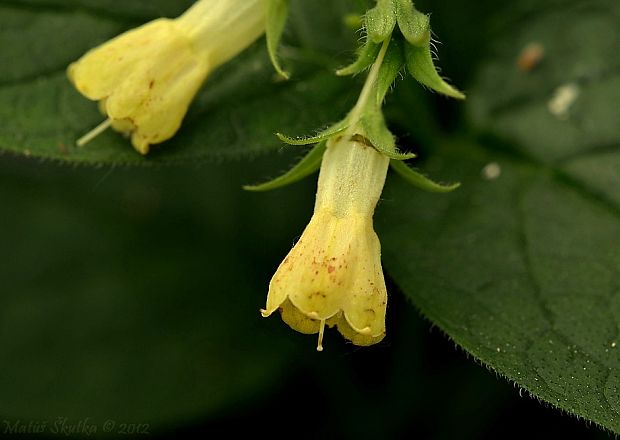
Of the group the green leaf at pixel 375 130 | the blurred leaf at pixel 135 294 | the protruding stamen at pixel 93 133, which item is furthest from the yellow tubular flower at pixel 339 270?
the blurred leaf at pixel 135 294

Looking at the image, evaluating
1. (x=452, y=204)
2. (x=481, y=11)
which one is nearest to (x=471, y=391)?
(x=452, y=204)

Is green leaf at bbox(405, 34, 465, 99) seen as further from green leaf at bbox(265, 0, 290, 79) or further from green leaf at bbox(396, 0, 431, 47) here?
green leaf at bbox(265, 0, 290, 79)

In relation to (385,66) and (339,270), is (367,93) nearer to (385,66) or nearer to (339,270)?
(385,66)

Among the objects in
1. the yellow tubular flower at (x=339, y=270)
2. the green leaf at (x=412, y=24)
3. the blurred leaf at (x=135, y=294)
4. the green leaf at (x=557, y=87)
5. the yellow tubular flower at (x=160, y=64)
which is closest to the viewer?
the yellow tubular flower at (x=339, y=270)

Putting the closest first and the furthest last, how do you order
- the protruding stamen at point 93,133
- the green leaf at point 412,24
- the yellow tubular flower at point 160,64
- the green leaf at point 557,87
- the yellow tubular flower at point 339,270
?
the yellow tubular flower at point 339,270
the green leaf at point 412,24
the yellow tubular flower at point 160,64
the protruding stamen at point 93,133
the green leaf at point 557,87

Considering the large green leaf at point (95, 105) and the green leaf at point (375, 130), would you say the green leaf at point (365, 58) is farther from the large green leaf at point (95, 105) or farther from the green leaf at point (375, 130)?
the large green leaf at point (95, 105)

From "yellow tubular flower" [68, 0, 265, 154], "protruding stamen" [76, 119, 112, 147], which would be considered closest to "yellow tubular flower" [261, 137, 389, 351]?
"yellow tubular flower" [68, 0, 265, 154]

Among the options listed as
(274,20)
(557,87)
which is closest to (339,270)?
(274,20)
